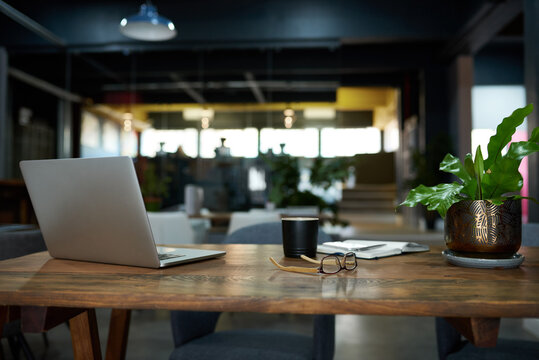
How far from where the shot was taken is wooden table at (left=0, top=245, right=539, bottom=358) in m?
0.68

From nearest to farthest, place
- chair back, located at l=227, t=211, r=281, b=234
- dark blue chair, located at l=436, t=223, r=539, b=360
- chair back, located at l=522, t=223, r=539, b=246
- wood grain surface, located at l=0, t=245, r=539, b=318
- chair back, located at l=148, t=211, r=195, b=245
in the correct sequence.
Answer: wood grain surface, located at l=0, t=245, r=539, b=318, dark blue chair, located at l=436, t=223, r=539, b=360, chair back, located at l=522, t=223, r=539, b=246, chair back, located at l=148, t=211, r=195, b=245, chair back, located at l=227, t=211, r=281, b=234

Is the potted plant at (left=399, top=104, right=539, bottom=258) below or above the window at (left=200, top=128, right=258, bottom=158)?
below

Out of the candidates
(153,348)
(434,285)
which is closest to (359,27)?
(153,348)

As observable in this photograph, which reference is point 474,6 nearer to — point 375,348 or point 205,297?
point 375,348

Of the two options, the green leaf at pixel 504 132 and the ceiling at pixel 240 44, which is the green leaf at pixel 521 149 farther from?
the ceiling at pixel 240 44

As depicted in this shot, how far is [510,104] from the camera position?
7.61m

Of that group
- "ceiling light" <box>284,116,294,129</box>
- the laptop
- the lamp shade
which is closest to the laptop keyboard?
the laptop

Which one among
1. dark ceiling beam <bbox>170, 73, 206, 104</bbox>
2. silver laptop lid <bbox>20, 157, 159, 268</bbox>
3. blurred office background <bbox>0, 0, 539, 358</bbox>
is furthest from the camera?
dark ceiling beam <bbox>170, 73, 206, 104</bbox>

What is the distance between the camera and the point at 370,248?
46.3 inches

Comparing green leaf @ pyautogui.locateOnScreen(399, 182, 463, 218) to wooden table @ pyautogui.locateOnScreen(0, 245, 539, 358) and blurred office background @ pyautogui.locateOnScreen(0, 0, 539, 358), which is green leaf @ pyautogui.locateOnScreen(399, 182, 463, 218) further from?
blurred office background @ pyautogui.locateOnScreen(0, 0, 539, 358)

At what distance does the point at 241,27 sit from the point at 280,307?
584 cm

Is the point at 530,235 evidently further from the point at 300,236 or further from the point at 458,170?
the point at 300,236

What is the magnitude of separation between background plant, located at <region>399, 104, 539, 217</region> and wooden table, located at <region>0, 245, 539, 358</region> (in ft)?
0.50

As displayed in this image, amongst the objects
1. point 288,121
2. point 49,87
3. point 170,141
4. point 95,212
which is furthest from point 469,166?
point 49,87
